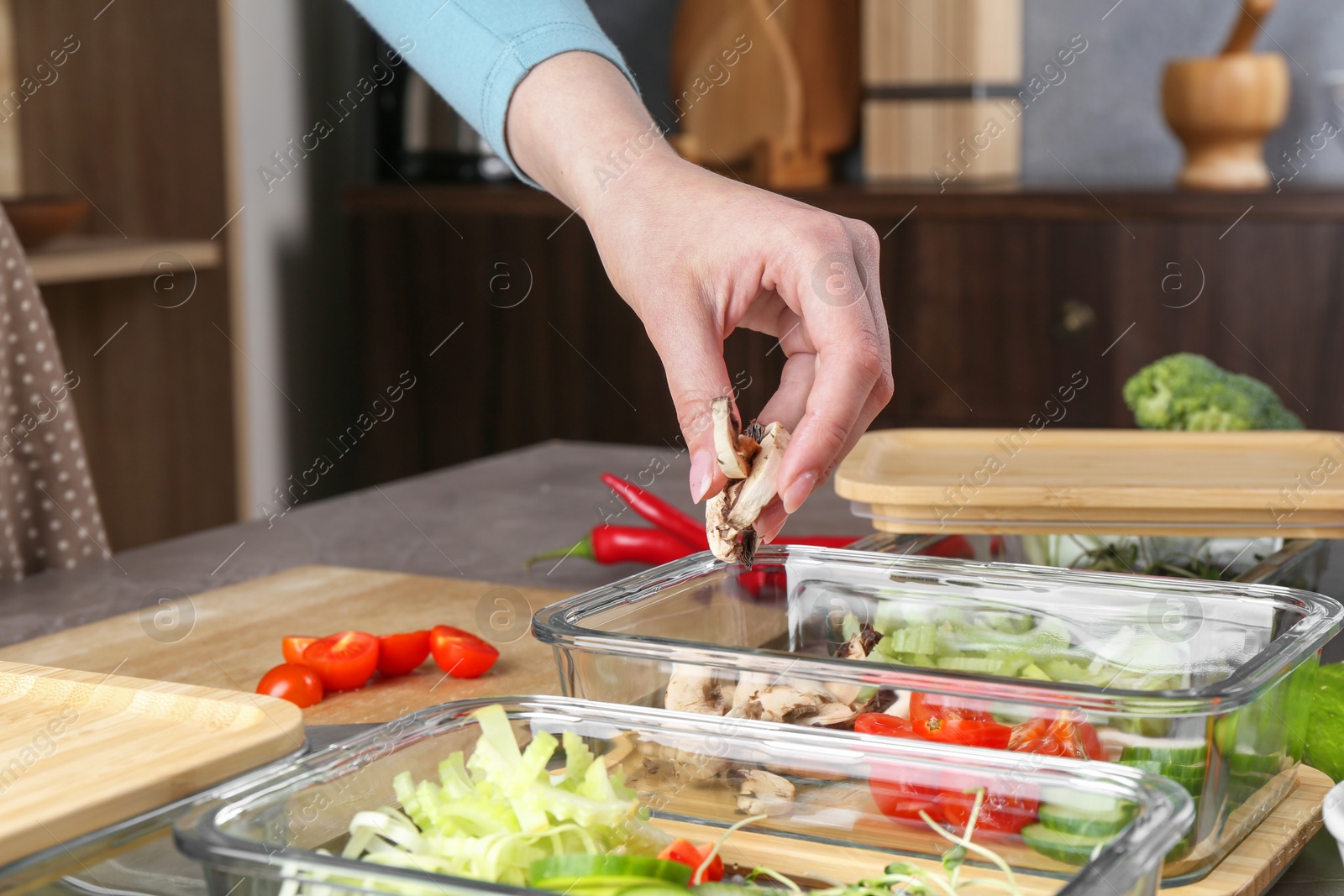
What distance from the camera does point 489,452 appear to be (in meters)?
2.93

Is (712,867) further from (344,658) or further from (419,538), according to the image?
(419,538)

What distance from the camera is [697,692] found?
Answer: 2.37 ft

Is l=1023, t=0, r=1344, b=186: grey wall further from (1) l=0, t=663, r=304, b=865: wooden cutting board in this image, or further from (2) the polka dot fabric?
(1) l=0, t=663, r=304, b=865: wooden cutting board

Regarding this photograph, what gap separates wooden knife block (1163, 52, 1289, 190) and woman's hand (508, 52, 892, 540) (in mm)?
1781

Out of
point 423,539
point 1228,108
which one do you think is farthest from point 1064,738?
point 1228,108

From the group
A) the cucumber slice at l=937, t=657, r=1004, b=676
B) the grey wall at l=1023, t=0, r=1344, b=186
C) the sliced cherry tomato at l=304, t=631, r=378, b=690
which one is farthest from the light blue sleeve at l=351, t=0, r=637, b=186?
the grey wall at l=1023, t=0, r=1344, b=186

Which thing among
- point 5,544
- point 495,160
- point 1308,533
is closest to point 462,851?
point 1308,533

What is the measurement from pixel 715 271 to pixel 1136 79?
227 centimetres

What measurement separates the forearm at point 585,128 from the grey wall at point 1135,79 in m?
2.00

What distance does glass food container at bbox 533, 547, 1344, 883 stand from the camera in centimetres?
64

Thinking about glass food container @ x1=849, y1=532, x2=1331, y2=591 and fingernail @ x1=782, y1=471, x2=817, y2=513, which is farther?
glass food container @ x1=849, y1=532, x2=1331, y2=591

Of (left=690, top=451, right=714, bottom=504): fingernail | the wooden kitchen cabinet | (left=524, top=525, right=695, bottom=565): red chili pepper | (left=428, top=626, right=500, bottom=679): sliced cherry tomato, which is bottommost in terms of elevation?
(left=428, top=626, right=500, bottom=679): sliced cherry tomato

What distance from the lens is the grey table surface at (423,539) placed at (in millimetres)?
1271

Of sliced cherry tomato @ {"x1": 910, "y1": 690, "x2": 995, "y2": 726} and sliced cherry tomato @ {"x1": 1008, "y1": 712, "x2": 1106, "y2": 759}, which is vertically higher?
sliced cherry tomato @ {"x1": 910, "y1": 690, "x2": 995, "y2": 726}
